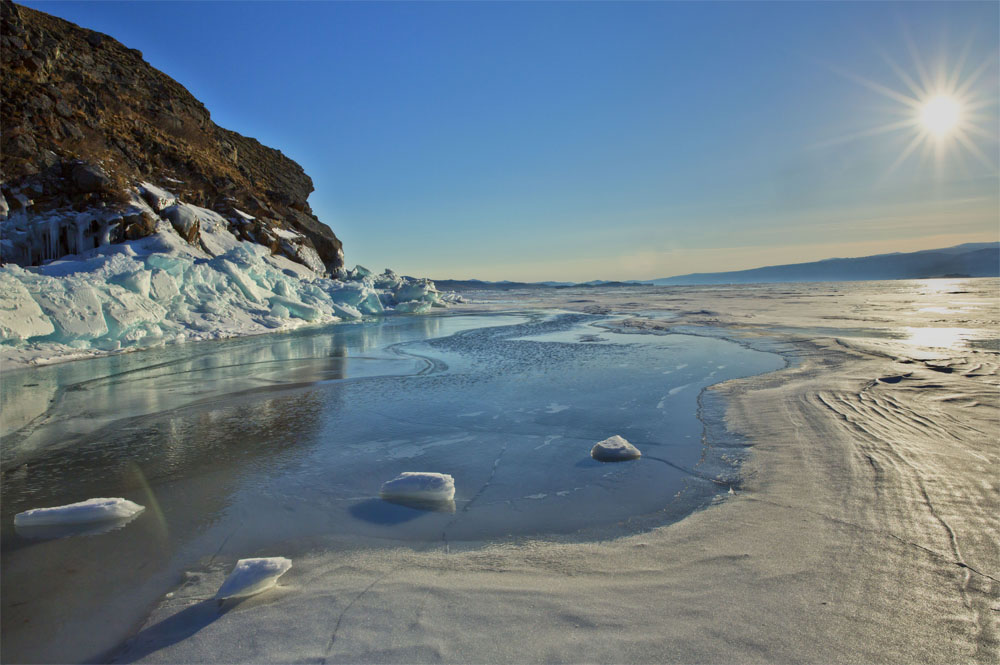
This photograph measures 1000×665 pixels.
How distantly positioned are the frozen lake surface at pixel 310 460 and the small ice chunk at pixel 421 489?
0.11 metres

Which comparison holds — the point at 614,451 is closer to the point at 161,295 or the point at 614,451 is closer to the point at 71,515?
the point at 71,515

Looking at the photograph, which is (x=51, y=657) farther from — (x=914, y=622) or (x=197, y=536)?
(x=914, y=622)

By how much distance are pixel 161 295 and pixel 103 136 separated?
1277cm

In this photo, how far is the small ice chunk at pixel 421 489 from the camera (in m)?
2.97

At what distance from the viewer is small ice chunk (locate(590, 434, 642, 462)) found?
361 cm

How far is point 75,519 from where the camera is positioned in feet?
8.98

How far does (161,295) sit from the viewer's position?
1233 centimetres

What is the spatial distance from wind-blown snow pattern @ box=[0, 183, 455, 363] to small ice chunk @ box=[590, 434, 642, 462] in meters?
10.3

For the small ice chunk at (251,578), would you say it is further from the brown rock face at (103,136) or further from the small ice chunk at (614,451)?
the brown rock face at (103,136)

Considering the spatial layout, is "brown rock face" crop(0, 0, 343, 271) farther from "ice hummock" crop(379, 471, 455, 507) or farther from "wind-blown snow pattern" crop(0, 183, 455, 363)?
"ice hummock" crop(379, 471, 455, 507)

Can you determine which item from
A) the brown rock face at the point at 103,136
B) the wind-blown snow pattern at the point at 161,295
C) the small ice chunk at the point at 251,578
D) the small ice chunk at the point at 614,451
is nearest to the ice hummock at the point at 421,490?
the small ice chunk at the point at 251,578

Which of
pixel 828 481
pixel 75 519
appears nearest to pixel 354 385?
pixel 75 519

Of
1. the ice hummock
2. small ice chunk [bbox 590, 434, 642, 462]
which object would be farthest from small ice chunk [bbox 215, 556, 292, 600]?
small ice chunk [bbox 590, 434, 642, 462]

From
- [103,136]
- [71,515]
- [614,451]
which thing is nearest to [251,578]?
[71,515]
